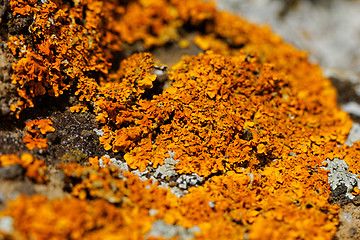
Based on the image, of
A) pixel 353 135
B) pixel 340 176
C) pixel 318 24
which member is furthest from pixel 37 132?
pixel 318 24

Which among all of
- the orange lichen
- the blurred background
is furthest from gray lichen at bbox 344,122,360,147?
the orange lichen

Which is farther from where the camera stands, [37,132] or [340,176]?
[340,176]

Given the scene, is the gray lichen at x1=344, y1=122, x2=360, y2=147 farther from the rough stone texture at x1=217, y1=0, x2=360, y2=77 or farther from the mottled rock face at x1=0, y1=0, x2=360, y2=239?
the rough stone texture at x1=217, y1=0, x2=360, y2=77

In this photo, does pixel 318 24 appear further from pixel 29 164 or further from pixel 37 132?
pixel 29 164

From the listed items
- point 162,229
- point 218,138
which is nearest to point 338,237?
point 218,138

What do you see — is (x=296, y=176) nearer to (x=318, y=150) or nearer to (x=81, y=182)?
(x=318, y=150)

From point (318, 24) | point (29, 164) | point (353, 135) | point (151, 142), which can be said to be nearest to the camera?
point (29, 164)

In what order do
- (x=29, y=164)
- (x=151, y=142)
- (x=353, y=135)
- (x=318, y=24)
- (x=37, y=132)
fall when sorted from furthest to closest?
1. (x=318, y=24)
2. (x=353, y=135)
3. (x=151, y=142)
4. (x=37, y=132)
5. (x=29, y=164)
